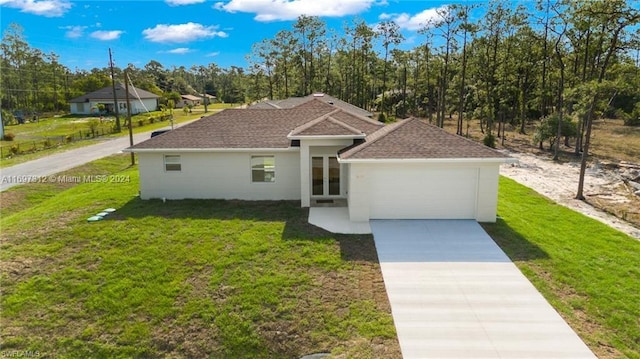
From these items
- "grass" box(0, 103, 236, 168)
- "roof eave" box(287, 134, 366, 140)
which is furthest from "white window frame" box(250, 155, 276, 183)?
"grass" box(0, 103, 236, 168)

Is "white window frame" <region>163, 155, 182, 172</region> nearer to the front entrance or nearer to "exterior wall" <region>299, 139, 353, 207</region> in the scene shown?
"exterior wall" <region>299, 139, 353, 207</region>

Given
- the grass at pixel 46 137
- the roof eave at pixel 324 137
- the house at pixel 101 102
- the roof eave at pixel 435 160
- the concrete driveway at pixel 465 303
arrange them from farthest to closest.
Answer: the house at pixel 101 102 < the grass at pixel 46 137 < the roof eave at pixel 324 137 < the roof eave at pixel 435 160 < the concrete driveway at pixel 465 303

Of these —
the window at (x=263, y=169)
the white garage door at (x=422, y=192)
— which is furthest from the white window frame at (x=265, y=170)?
the white garage door at (x=422, y=192)

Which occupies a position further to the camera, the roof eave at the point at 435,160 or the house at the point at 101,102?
the house at the point at 101,102

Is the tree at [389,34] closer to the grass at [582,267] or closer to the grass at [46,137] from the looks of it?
the grass at [46,137]

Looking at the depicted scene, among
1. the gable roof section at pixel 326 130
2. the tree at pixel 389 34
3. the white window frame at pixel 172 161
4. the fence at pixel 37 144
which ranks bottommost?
the fence at pixel 37 144

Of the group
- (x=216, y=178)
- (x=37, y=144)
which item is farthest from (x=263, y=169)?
(x=37, y=144)

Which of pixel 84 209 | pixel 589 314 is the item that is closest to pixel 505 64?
pixel 589 314
